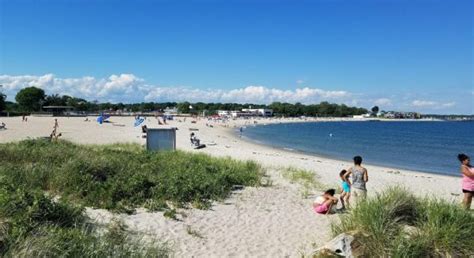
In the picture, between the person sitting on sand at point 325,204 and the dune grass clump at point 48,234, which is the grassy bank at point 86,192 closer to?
the dune grass clump at point 48,234

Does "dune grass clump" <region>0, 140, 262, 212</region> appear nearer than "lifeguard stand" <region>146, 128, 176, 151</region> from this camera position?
Yes

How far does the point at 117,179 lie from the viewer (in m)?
10.2

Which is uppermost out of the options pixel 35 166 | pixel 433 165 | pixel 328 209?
pixel 35 166

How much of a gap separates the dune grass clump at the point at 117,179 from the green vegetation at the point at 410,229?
4.31 meters

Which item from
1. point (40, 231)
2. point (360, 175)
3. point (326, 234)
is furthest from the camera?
point (360, 175)

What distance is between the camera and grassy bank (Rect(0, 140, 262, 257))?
4.52 meters

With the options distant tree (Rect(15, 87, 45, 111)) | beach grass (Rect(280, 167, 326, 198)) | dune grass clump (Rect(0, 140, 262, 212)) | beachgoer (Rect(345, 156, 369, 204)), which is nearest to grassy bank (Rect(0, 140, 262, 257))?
dune grass clump (Rect(0, 140, 262, 212))

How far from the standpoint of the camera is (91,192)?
9.15m

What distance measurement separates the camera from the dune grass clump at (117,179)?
30.1 ft

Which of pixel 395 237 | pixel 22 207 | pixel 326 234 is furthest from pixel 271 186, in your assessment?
pixel 22 207

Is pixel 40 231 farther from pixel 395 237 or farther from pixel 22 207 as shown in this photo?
pixel 395 237

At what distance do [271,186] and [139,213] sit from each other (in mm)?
5269

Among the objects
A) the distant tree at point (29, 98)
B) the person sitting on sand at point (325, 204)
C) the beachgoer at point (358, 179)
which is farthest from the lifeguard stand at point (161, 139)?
the distant tree at point (29, 98)

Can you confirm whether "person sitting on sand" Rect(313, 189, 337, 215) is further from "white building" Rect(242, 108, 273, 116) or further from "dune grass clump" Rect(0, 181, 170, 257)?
"white building" Rect(242, 108, 273, 116)
